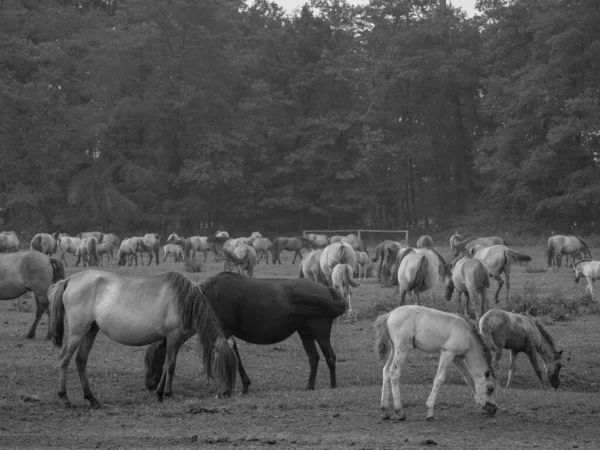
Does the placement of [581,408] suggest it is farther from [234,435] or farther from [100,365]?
[100,365]

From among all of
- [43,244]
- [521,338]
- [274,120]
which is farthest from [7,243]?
[521,338]

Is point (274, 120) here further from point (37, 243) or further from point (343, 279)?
point (343, 279)

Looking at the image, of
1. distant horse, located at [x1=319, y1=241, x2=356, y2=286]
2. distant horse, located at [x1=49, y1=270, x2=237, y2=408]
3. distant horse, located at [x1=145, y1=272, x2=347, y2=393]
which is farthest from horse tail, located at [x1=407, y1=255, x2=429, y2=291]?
distant horse, located at [x1=49, y1=270, x2=237, y2=408]

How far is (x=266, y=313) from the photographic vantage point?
1475cm

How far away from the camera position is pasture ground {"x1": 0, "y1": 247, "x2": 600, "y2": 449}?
10844 mm

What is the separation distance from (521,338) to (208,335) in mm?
5402

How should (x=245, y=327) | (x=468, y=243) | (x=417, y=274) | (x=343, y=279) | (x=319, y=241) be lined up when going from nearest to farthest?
1. (x=245, y=327)
2. (x=417, y=274)
3. (x=343, y=279)
4. (x=468, y=243)
5. (x=319, y=241)

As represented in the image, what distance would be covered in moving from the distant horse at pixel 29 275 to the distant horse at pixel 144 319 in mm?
5577

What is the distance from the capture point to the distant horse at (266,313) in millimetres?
14477

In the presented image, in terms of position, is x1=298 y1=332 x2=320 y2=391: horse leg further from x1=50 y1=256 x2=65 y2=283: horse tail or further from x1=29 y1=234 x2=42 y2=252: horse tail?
x1=29 y1=234 x2=42 y2=252: horse tail

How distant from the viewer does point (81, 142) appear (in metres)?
66.2

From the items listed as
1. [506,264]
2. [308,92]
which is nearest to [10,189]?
[308,92]

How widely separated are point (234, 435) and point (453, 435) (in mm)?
2496

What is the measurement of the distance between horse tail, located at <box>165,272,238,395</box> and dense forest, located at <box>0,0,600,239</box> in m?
48.7
